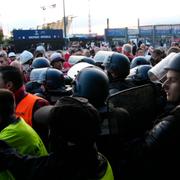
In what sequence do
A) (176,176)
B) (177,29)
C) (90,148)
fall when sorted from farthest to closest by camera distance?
1. (177,29)
2. (176,176)
3. (90,148)

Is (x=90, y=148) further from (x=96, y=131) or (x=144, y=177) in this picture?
(x=144, y=177)

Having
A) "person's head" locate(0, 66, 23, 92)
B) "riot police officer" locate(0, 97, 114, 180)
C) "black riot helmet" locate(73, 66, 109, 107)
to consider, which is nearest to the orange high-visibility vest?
"person's head" locate(0, 66, 23, 92)

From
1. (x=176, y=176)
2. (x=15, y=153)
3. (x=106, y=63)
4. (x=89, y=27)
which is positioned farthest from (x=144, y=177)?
(x=89, y=27)

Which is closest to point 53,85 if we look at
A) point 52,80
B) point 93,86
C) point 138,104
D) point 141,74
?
point 52,80

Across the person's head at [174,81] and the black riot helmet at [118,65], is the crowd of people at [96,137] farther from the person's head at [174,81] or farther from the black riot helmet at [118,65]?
the black riot helmet at [118,65]

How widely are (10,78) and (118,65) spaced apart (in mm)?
1521

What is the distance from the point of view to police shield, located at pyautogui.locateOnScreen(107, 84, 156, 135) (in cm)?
247

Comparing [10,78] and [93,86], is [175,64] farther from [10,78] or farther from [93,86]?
[10,78]

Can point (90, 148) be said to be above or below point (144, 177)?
above

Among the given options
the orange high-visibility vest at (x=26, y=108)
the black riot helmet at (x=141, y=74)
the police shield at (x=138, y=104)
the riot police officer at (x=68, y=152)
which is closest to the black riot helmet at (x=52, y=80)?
the black riot helmet at (x=141, y=74)

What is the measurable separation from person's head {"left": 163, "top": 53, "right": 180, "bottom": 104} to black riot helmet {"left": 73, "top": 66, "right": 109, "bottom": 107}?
56cm

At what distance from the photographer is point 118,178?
2.64 meters

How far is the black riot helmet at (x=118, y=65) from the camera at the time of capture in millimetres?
4734

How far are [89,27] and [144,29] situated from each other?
40882 millimetres
